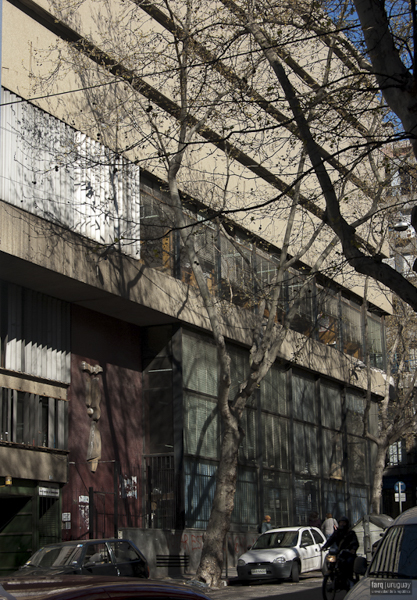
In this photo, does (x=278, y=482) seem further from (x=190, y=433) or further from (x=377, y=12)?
Answer: (x=377, y=12)

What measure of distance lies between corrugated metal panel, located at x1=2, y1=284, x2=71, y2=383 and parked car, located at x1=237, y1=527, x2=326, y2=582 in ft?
21.5

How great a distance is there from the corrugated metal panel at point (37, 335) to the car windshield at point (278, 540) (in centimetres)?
665

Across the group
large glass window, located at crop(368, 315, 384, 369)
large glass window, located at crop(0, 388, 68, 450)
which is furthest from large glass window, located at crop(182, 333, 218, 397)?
large glass window, located at crop(368, 315, 384, 369)

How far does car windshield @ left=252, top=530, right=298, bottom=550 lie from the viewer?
19.4 meters

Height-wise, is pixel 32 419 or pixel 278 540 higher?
pixel 32 419

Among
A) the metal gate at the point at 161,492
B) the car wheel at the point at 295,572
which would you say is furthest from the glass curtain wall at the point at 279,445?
the car wheel at the point at 295,572

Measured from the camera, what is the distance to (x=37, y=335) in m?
18.7

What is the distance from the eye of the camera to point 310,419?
29.8m

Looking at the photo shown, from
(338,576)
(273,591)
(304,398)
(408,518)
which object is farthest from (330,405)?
(408,518)

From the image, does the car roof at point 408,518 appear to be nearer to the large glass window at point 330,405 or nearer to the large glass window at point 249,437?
the large glass window at point 249,437

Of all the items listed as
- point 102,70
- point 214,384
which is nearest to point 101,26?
point 102,70

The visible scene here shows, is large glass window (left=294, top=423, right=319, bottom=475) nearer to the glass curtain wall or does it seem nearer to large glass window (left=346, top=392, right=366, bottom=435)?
the glass curtain wall

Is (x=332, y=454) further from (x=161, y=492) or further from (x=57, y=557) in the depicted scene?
(x=57, y=557)

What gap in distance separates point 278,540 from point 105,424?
5.59 m
